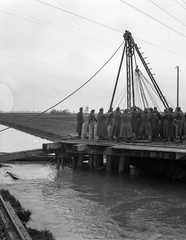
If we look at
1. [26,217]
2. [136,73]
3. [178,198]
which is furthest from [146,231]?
[136,73]

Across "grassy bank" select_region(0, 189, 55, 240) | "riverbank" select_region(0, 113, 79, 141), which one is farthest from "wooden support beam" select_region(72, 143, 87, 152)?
"grassy bank" select_region(0, 189, 55, 240)

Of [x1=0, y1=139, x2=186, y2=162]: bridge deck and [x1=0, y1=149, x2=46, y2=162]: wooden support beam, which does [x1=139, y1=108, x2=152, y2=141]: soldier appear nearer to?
[x1=0, y1=139, x2=186, y2=162]: bridge deck

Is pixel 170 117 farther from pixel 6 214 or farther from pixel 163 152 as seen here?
pixel 6 214

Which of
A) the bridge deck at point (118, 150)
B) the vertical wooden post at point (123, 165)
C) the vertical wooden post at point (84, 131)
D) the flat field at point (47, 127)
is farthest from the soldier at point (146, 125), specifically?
the flat field at point (47, 127)

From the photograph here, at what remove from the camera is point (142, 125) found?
55.4 ft

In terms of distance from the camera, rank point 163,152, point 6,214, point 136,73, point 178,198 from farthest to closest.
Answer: point 136,73, point 163,152, point 178,198, point 6,214

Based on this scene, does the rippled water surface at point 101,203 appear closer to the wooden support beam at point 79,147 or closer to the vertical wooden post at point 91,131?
the wooden support beam at point 79,147

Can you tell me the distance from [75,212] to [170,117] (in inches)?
339

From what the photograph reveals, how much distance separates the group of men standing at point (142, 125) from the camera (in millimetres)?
16562

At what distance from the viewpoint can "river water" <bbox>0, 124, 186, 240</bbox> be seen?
827cm

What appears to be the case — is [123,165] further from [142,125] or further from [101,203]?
[101,203]

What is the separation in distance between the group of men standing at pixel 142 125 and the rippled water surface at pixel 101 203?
215 cm

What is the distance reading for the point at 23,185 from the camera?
13438mm

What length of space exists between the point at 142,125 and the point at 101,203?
6.91 metres
